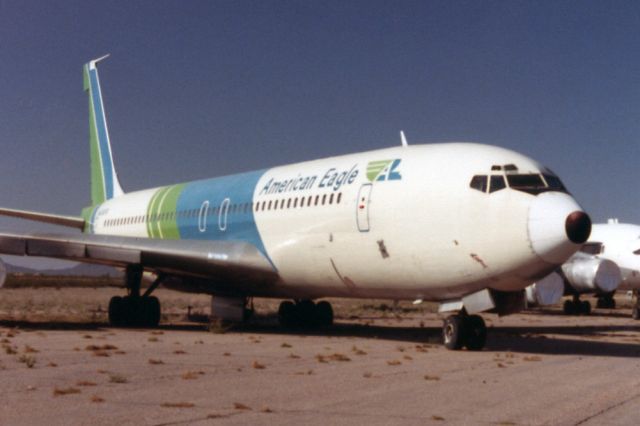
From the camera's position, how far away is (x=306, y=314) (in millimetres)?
20828

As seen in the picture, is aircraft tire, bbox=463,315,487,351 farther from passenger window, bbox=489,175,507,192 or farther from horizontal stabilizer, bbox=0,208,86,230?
horizontal stabilizer, bbox=0,208,86,230

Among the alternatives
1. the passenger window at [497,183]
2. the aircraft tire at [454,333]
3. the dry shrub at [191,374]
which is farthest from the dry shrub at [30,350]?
the passenger window at [497,183]

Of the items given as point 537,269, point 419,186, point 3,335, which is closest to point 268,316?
point 3,335

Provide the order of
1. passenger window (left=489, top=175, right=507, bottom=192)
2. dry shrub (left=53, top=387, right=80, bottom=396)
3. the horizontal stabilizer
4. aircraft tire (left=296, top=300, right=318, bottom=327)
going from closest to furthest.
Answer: dry shrub (left=53, top=387, right=80, bottom=396) → passenger window (left=489, top=175, right=507, bottom=192) → aircraft tire (left=296, top=300, right=318, bottom=327) → the horizontal stabilizer

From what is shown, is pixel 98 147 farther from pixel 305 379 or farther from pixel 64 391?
pixel 64 391

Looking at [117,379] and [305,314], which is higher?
[305,314]

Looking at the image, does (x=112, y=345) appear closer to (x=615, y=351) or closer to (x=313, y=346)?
(x=313, y=346)

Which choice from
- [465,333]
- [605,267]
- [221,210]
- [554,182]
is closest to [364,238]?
[465,333]

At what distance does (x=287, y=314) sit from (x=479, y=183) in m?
8.89

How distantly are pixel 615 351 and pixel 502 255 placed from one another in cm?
359

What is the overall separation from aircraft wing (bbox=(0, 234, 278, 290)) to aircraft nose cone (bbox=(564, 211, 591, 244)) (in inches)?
281

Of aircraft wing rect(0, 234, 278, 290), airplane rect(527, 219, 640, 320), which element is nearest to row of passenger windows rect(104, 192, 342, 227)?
aircraft wing rect(0, 234, 278, 290)

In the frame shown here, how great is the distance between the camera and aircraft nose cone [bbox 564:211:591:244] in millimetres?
11961

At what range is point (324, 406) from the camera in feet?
25.1
